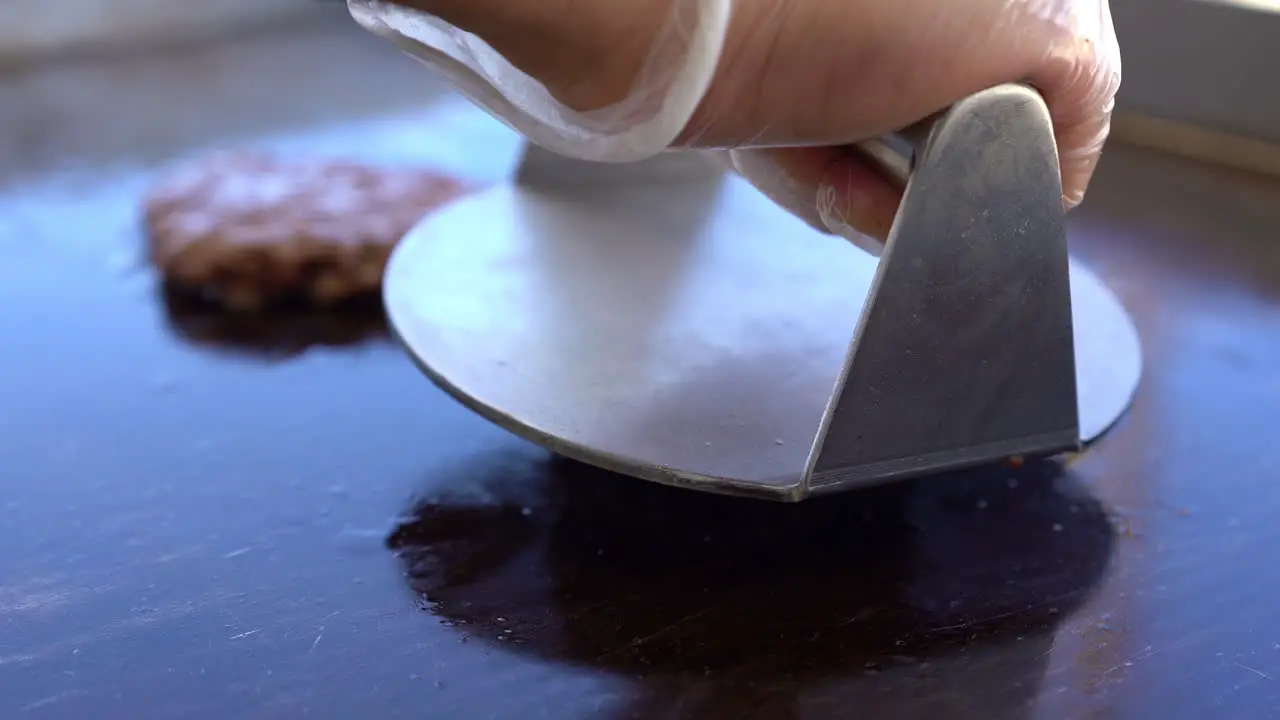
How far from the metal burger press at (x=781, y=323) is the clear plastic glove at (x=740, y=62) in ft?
0.08

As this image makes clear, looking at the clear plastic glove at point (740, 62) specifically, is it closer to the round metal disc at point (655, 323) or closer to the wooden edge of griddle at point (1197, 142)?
the round metal disc at point (655, 323)

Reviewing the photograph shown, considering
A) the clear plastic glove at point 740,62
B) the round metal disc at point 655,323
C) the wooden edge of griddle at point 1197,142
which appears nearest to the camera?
the clear plastic glove at point 740,62

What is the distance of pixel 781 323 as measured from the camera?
703 millimetres

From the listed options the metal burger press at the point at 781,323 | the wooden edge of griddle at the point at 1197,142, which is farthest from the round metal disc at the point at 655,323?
the wooden edge of griddle at the point at 1197,142

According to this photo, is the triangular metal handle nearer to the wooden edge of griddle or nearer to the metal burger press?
the metal burger press

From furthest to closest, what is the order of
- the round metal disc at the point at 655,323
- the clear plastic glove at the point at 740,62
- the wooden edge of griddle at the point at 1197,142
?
the wooden edge of griddle at the point at 1197,142
the round metal disc at the point at 655,323
the clear plastic glove at the point at 740,62

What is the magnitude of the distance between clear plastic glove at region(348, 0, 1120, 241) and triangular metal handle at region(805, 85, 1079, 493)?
3 centimetres

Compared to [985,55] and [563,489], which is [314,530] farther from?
[985,55]

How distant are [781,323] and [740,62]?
232mm

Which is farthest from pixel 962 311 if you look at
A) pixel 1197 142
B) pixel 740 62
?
pixel 1197 142

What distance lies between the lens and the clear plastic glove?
477mm

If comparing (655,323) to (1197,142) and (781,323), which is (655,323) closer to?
(781,323)

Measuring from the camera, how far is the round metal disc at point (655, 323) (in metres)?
0.58

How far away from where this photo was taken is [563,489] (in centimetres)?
63
